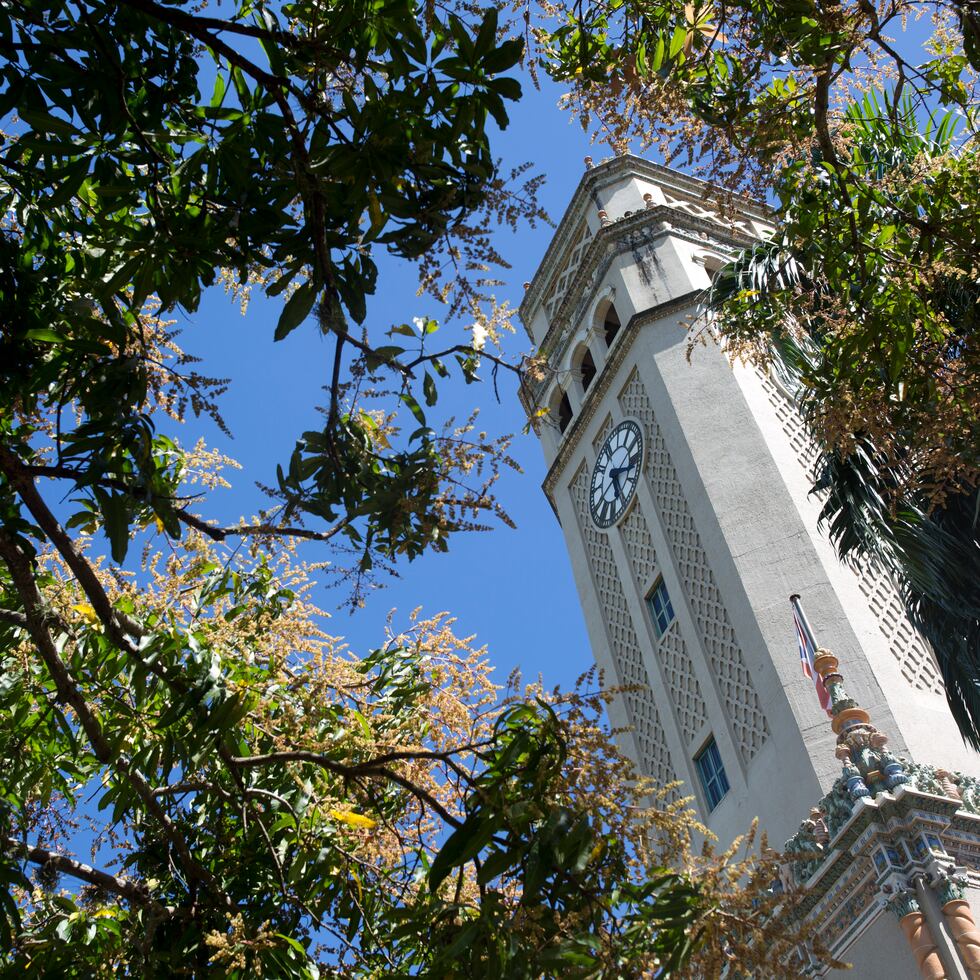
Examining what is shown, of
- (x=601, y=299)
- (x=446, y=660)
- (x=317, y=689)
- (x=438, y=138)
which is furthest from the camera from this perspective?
(x=601, y=299)

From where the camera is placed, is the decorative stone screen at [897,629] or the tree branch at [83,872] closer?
the tree branch at [83,872]

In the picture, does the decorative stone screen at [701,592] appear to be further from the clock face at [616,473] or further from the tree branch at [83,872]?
the tree branch at [83,872]

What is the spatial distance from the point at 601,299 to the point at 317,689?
17.9 meters

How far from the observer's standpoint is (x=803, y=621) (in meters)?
14.9

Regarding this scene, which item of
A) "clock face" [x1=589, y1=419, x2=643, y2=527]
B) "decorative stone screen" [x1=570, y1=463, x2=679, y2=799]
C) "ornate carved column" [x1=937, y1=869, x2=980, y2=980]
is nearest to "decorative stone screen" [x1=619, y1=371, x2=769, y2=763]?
"clock face" [x1=589, y1=419, x2=643, y2=527]

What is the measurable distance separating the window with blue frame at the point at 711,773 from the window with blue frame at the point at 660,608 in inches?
81.9

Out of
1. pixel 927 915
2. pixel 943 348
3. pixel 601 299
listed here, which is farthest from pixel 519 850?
pixel 601 299

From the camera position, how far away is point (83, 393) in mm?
5234

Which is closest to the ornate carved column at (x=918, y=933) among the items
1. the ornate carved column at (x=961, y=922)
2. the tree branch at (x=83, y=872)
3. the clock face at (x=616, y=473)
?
the ornate carved column at (x=961, y=922)

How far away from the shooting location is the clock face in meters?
20.3

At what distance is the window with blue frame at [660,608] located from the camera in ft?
60.5

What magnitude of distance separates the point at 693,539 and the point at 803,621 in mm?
3382

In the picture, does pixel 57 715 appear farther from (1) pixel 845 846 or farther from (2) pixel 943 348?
(1) pixel 845 846

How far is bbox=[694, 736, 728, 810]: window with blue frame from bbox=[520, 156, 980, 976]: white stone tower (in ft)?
0.08
